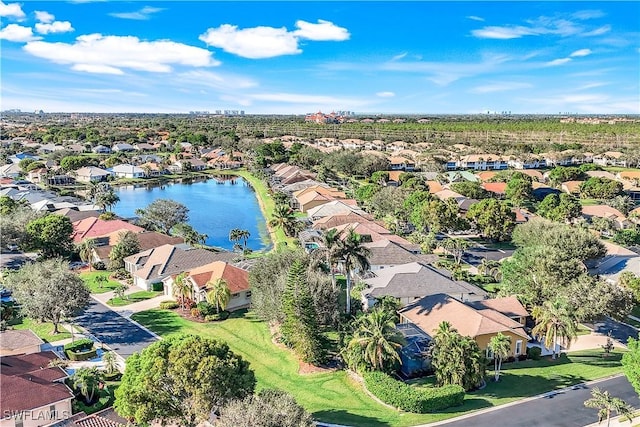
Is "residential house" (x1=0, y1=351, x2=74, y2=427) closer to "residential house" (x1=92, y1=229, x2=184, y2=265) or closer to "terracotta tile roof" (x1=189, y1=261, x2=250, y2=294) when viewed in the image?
"terracotta tile roof" (x1=189, y1=261, x2=250, y2=294)

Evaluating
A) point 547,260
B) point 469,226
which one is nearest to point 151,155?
point 469,226

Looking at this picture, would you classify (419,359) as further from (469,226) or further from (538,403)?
(469,226)

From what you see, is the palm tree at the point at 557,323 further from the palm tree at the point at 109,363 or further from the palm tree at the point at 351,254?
the palm tree at the point at 109,363

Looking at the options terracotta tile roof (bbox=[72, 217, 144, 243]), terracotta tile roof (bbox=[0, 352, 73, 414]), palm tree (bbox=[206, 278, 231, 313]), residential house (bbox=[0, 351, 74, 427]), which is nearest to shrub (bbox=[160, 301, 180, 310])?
→ palm tree (bbox=[206, 278, 231, 313])

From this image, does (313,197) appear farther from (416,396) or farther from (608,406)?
(608,406)

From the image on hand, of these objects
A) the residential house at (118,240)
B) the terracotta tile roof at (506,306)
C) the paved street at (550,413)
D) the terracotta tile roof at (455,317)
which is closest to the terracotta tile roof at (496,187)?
the terracotta tile roof at (506,306)

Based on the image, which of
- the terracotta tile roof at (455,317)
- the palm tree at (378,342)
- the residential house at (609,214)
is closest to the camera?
the palm tree at (378,342)

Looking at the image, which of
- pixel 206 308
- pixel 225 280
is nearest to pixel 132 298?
pixel 206 308
